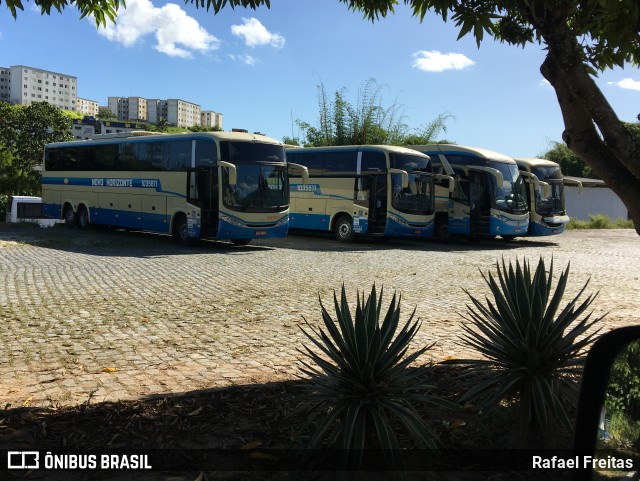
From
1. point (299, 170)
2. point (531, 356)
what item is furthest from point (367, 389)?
point (299, 170)

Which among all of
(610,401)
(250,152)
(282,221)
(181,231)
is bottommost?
(181,231)

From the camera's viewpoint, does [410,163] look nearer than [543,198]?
Yes

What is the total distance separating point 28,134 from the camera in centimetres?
4578

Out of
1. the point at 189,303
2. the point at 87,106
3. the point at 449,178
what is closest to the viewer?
the point at 189,303

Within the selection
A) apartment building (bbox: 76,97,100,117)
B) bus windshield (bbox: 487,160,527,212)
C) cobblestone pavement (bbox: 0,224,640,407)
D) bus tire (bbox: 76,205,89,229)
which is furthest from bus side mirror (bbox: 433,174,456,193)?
apartment building (bbox: 76,97,100,117)

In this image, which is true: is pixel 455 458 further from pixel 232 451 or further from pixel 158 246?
pixel 158 246

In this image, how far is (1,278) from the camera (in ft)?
36.9

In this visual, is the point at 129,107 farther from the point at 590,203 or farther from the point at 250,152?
the point at 250,152

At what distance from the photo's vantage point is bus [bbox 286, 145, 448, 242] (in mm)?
21984

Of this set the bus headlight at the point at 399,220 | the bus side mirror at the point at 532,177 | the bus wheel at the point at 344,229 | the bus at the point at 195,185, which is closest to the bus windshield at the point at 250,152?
the bus at the point at 195,185

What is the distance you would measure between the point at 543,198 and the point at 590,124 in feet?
72.5

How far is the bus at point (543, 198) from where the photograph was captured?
2473 cm

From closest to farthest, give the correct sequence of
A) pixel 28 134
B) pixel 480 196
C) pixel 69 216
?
pixel 480 196 < pixel 69 216 < pixel 28 134

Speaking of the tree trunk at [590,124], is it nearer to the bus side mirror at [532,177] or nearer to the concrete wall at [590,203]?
the bus side mirror at [532,177]
